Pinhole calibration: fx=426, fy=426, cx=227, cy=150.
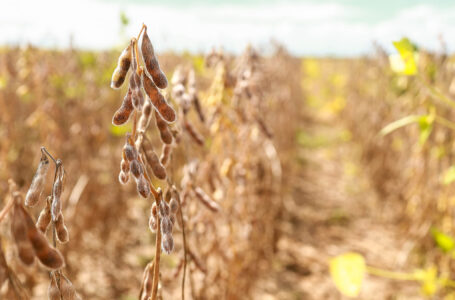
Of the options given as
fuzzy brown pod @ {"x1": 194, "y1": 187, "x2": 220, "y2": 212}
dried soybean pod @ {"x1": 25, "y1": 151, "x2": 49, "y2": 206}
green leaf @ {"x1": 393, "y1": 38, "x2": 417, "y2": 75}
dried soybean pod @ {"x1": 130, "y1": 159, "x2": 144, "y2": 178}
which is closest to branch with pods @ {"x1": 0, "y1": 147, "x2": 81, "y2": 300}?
dried soybean pod @ {"x1": 25, "y1": 151, "x2": 49, "y2": 206}

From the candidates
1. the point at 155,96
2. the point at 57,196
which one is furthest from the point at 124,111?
the point at 57,196

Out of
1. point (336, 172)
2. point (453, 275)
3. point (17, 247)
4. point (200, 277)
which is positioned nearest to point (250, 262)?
point (200, 277)

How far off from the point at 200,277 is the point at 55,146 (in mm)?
1647

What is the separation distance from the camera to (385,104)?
4836 millimetres

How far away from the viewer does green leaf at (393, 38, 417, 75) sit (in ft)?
4.00

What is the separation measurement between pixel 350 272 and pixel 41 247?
4.22 ft

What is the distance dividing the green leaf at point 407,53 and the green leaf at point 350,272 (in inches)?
26.7

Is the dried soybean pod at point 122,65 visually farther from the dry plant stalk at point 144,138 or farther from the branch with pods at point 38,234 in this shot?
the branch with pods at point 38,234

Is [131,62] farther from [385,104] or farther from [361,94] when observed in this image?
[361,94]

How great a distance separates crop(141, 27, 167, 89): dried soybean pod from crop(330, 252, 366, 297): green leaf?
112 centimetres

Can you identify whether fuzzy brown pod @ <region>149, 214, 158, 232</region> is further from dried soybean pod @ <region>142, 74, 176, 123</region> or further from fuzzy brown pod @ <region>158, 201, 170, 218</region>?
dried soybean pod @ <region>142, 74, 176, 123</region>

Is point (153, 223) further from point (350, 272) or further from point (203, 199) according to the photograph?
point (350, 272)

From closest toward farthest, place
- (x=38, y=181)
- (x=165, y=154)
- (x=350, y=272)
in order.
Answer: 1. (x=38, y=181)
2. (x=165, y=154)
3. (x=350, y=272)

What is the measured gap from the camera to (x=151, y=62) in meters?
0.71
